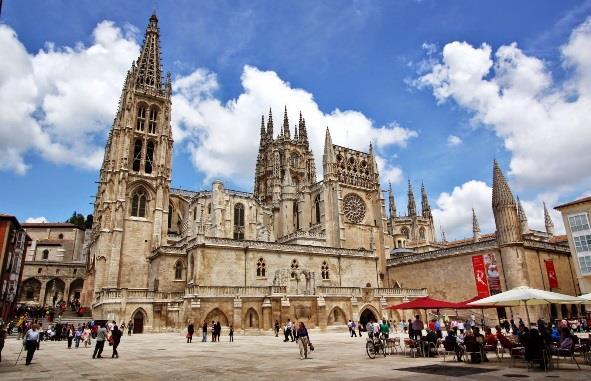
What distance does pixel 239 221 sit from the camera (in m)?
53.1

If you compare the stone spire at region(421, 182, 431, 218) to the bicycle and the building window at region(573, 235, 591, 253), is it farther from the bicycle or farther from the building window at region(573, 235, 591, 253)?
the bicycle

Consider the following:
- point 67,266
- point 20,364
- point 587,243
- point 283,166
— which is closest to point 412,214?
point 283,166

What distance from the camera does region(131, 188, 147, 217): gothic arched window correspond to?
47812 millimetres

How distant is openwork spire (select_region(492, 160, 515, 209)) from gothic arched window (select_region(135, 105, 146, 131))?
41279 millimetres

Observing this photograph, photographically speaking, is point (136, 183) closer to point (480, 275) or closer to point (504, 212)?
point (480, 275)

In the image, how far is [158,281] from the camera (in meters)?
39.4

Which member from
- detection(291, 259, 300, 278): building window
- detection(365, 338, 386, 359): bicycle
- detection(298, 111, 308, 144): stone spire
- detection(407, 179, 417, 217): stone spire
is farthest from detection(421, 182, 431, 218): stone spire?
detection(365, 338, 386, 359): bicycle

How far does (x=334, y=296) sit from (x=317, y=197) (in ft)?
69.8

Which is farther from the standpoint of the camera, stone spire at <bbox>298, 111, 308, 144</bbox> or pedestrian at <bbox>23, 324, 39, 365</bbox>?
stone spire at <bbox>298, 111, 308, 144</bbox>

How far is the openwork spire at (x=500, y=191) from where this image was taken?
3600cm

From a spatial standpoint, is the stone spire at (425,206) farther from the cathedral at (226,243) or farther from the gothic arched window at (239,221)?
the gothic arched window at (239,221)

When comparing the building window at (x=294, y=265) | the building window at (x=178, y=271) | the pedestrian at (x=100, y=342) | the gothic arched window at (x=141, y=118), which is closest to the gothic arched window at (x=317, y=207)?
the building window at (x=294, y=265)

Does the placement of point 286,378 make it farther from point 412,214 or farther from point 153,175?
point 412,214

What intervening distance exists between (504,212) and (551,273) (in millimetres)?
7646
